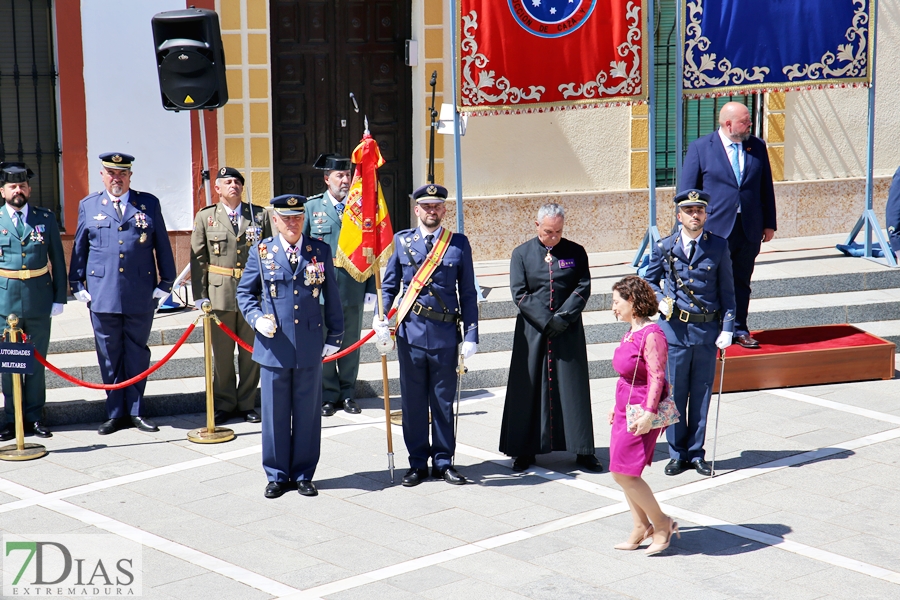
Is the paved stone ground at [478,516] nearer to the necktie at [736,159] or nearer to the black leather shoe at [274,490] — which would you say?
the black leather shoe at [274,490]

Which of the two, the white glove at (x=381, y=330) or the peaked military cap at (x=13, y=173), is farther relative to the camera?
the peaked military cap at (x=13, y=173)

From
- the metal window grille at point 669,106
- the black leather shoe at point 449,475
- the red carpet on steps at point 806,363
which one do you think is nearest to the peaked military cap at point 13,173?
the black leather shoe at point 449,475

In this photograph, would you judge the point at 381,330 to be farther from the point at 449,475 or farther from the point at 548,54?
the point at 548,54

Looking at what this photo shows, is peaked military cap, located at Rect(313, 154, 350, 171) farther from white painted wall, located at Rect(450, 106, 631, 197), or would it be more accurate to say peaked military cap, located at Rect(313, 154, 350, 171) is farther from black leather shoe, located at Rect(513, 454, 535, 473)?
white painted wall, located at Rect(450, 106, 631, 197)

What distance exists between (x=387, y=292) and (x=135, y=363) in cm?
229

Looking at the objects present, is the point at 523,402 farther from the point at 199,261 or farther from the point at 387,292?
the point at 199,261

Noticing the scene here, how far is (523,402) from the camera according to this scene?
8156 mm

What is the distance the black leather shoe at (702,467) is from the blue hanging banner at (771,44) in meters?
4.99

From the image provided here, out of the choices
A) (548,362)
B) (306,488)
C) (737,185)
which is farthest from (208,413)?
(737,185)

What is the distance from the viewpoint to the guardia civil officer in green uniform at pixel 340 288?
9.49m

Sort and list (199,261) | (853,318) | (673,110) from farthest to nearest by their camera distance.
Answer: (673,110) < (853,318) < (199,261)

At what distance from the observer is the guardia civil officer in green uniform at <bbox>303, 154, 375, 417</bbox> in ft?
31.1

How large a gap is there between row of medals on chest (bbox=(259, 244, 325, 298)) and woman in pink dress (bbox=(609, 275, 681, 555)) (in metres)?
2.06

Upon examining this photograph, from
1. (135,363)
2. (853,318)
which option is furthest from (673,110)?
(135,363)
